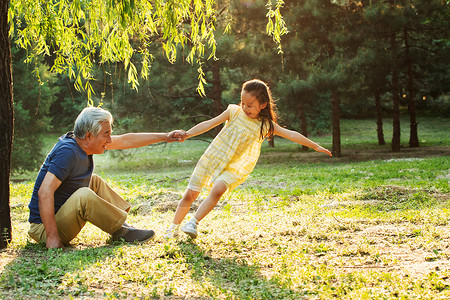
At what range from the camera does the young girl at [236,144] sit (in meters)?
4.66

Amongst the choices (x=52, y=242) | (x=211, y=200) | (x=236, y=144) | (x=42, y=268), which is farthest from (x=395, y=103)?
(x=42, y=268)

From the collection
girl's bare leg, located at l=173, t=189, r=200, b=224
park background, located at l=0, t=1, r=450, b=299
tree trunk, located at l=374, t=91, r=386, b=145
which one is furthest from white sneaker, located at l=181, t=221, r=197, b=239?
tree trunk, located at l=374, t=91, r=386, b=145

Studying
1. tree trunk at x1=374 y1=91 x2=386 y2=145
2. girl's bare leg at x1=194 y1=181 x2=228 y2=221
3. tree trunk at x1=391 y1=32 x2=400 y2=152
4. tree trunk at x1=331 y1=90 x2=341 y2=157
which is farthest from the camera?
tree trunk at x1=374 y1=91 x2=386 y2=145

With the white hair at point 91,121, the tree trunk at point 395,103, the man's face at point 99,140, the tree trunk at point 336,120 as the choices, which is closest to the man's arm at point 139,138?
the man's face at point 99,140

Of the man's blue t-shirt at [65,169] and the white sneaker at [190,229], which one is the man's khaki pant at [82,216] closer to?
the man's blue t-shirt at [65,169]

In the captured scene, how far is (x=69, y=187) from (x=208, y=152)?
1.34m

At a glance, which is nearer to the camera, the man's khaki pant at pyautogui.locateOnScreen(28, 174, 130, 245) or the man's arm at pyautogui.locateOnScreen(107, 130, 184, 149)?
the man's khaki pant at pyautogui.locateOnScreen(28, 174, 130, 245)

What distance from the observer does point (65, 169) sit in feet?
13.5

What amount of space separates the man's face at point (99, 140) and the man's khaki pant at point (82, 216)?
14.4 inches

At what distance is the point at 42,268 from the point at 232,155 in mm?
2028

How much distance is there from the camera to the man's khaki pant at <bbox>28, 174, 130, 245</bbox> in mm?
4148

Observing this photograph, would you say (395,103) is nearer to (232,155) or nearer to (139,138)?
(232,155)

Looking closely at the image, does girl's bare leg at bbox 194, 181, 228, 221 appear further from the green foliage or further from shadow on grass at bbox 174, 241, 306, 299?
the green foliage

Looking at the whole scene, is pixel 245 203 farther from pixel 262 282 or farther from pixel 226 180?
pixel 262 282
